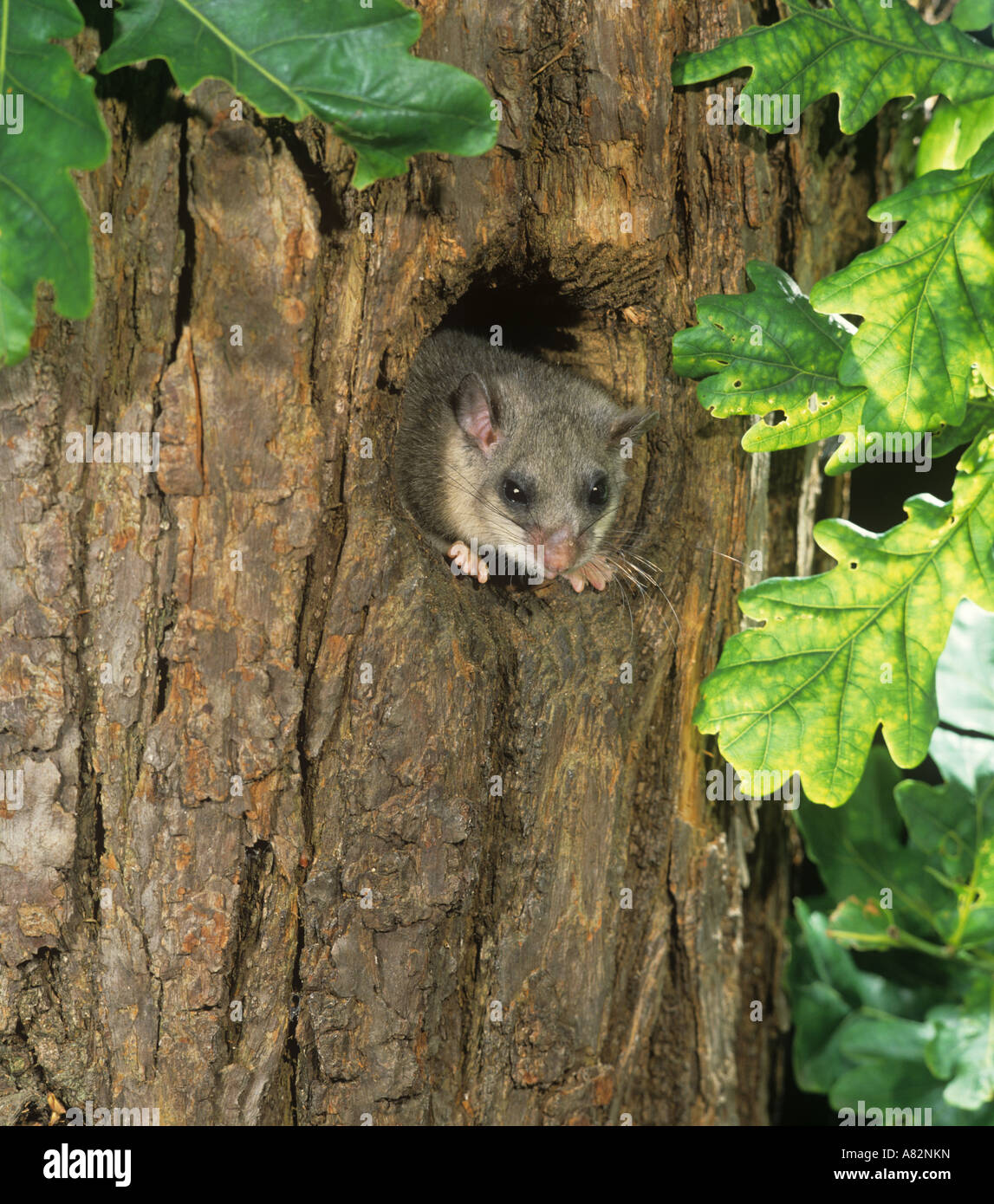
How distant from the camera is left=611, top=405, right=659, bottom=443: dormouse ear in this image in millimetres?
3066

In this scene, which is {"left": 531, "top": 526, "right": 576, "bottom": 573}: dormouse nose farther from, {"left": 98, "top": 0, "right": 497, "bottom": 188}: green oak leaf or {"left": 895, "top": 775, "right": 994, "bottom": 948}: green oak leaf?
{"left": 98, "top": 0, "right": 497, "bottom": 188}: green oak leaf

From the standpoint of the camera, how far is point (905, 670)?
8.11 feet

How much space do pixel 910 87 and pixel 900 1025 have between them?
9.17 feet

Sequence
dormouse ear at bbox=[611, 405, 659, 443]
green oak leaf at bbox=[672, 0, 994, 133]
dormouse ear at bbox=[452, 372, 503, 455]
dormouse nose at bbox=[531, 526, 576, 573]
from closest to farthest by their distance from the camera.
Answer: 1. green oak leaf at bbox=[672, 0, 994, 133]
2. dormouse ear at bbox=[611, 405, 659, 443]
3. dormouse nose at bbox=[531, 526, 576, 573]
4. dormouse ear at bbox=[452, 372, 503, 455]

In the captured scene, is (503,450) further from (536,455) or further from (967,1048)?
(967,1048)

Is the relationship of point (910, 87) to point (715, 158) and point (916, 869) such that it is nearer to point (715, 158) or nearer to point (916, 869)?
point (715, 158)

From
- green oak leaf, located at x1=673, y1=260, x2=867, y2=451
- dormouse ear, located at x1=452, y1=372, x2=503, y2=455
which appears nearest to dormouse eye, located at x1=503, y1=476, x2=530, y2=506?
dormouse ear, located at x1=452, y1=372, x2=503, y2=455

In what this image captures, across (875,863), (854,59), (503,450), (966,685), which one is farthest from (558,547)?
(854,59)

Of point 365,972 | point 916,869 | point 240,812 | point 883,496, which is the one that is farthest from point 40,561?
point 883,496

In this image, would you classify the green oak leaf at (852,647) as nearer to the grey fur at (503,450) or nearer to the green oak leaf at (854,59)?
the green oak leaf at (854,59)

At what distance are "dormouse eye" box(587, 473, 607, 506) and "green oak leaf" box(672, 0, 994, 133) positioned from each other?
62.5 inches

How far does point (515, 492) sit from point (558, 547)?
1.30ft

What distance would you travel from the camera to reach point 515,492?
3785mm

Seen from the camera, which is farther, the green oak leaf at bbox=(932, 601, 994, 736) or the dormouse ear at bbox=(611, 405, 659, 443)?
the green oak leaf at bbox=(932, 601, 994, 736)
